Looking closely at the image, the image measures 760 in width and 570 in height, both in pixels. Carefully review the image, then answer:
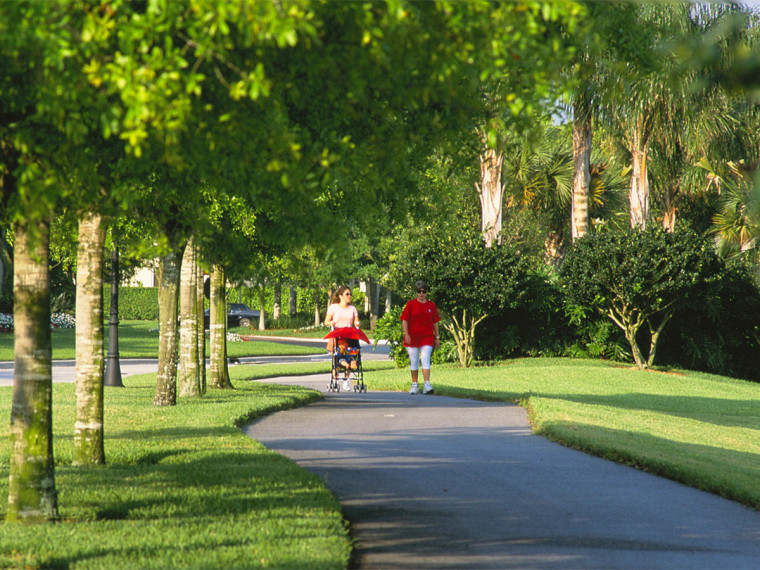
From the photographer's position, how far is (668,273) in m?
21.7

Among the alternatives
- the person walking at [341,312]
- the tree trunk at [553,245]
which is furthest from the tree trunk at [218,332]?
the tree trunk at [553,245]

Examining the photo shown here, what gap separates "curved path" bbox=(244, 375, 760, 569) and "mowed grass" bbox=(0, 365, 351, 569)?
1.23 ft

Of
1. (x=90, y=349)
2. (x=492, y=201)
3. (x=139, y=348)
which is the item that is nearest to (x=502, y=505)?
(x=90, y=349)

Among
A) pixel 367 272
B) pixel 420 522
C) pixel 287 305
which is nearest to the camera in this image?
pixel 420 522

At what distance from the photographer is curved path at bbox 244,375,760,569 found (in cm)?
555

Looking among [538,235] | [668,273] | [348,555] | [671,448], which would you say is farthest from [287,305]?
[348,555]

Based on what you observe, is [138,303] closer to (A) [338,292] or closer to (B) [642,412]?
(A) [338,292]

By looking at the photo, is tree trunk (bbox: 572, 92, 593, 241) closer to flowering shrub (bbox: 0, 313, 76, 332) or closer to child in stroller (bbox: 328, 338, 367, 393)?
child in stroller (bbox: 328, 338, 367, 393)

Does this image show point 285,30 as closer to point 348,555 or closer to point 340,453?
point 348,555

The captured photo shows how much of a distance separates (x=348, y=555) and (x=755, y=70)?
3.94 meters

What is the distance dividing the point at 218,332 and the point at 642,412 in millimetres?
7887

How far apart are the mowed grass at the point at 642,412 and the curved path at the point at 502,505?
12.8 inches

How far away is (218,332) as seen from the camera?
16266 millimetres

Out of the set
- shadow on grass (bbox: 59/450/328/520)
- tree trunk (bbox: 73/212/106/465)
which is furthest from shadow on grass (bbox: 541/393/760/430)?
tree trunk (bbox: 73/212/106/465)
